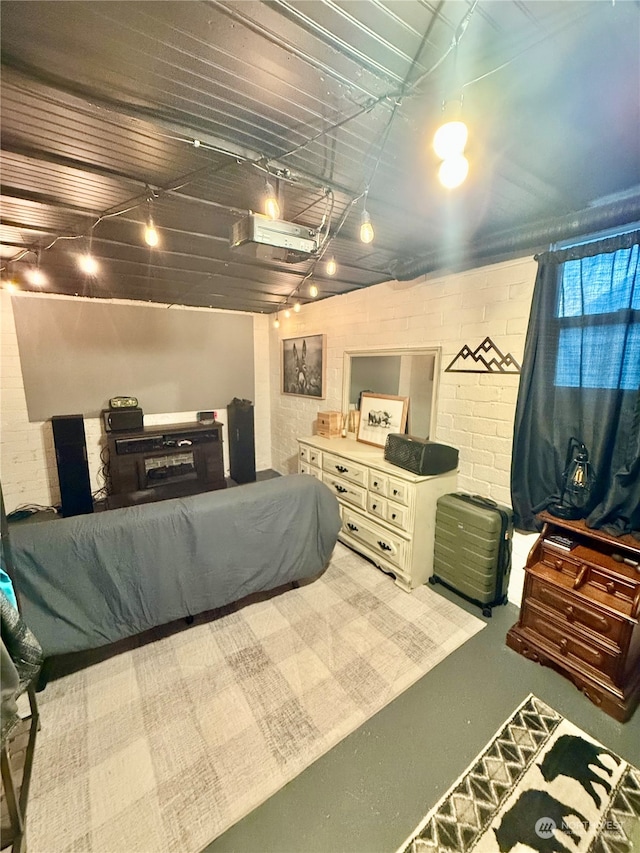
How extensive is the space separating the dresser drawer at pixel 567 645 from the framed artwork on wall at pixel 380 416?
63.8 inches

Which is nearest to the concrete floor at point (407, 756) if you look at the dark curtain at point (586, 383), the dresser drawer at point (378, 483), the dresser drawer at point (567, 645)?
the dresser drawer at point (567, 645)

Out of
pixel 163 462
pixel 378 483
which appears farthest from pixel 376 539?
pixel 163 462

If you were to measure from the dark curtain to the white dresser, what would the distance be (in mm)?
604

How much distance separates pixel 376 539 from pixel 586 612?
1349 millimetres

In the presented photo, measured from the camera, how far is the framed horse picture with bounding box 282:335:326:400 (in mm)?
4062

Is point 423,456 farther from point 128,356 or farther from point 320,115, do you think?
point 128,356

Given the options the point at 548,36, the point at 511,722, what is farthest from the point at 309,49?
the point at 511,722

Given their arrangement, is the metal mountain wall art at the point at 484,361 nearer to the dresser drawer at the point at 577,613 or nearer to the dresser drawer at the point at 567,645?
the dresser drawer at the point at 577,613

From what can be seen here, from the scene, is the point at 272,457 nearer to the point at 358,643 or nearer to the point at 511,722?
the point at 358,643

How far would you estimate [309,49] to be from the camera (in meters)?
0.93

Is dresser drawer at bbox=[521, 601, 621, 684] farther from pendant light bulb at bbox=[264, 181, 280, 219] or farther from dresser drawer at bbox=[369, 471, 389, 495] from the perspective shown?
pendant light bulb at bbox=[264, 181, 280, 219]

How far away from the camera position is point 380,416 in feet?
10.6

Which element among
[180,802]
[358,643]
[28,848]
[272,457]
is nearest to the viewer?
[28,848]

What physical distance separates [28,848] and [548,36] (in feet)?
9.88
